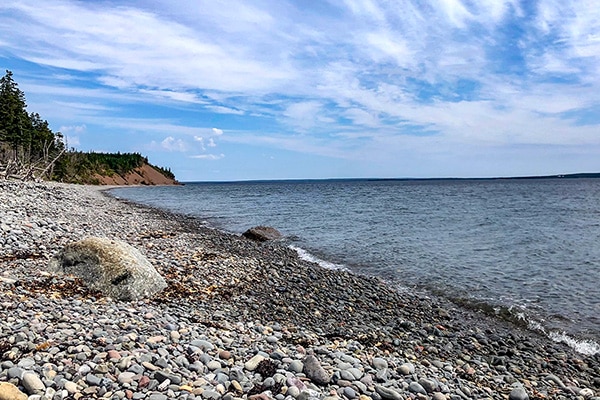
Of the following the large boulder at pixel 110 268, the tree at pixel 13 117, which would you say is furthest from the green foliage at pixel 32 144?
the large boulder at pixel 110 268

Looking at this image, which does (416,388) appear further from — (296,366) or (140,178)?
(140,178)

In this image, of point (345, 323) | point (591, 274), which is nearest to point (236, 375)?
point (345, 323)

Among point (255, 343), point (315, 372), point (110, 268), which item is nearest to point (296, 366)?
point (315, 372)

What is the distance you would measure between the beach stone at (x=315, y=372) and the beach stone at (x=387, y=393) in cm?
76

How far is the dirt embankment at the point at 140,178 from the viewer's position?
12965 cm

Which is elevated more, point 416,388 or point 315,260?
point 416,388

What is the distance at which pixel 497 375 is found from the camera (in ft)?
26.1

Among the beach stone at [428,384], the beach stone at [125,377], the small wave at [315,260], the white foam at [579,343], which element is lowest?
the white foam at [579,343]

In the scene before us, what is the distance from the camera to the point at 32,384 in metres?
5.10

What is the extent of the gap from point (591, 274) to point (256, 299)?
1413 centimetres

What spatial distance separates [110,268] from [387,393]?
686cm

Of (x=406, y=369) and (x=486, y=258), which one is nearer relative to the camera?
(x=406, y=369)

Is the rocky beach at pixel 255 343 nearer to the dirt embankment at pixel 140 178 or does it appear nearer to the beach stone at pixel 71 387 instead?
the beach stone at pixel 71 387

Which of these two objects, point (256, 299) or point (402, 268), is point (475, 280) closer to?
point (402, 268)
